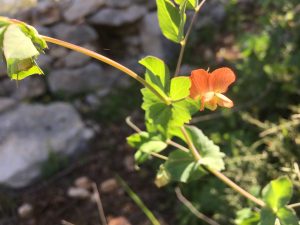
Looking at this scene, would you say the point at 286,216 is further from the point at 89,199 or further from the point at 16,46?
the point at 89,199

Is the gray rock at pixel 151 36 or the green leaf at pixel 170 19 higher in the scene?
the green leaf at pixel 170 19

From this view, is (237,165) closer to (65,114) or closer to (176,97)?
(176,97)

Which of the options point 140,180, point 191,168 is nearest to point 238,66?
point 140,180

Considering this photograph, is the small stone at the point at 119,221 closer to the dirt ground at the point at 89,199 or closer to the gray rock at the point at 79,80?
the dirt ground at the point at 89,199

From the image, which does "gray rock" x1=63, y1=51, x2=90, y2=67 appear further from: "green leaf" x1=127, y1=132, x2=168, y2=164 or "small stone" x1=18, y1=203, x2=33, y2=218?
"green leaf" x1=127, y1=132, x2=168, y2=164

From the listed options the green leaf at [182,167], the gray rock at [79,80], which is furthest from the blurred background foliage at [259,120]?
the gray rock at [79,80]
